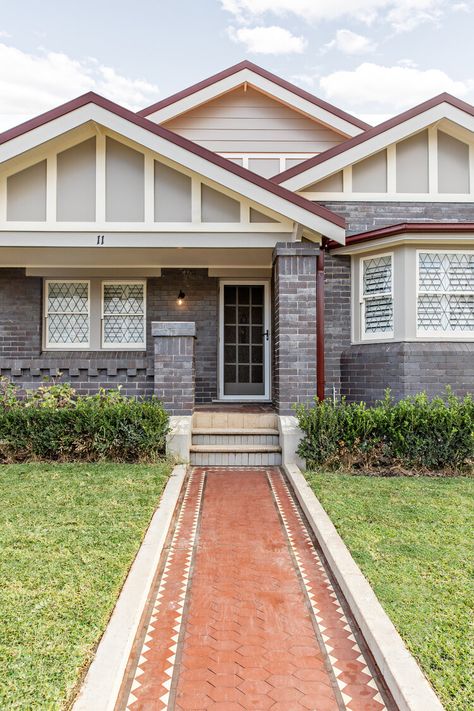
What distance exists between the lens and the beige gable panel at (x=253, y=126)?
11.6 metres

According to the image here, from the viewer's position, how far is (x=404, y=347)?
7848mm

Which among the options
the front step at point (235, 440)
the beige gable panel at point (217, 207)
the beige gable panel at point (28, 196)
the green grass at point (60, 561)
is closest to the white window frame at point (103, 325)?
the beige gable panel at point (28, 196)

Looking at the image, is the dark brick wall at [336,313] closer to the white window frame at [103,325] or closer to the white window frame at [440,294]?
the white window frame at [440,294]

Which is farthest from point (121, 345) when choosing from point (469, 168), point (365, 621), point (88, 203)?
point (365, 621)

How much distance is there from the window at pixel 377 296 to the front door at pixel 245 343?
2.24 m

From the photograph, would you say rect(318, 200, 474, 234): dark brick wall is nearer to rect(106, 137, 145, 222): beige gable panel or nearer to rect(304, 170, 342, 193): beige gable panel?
rect(304, 170, 342, 193): beige gable panel

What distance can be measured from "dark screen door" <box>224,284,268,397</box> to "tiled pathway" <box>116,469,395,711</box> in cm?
539

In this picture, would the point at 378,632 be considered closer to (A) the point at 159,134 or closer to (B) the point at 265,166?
(A) the point at 159,134

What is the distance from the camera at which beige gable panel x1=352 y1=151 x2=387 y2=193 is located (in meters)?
8.98

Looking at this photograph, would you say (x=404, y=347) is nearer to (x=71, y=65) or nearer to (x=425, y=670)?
(x=425, y=670)

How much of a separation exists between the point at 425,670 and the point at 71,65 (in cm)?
2296

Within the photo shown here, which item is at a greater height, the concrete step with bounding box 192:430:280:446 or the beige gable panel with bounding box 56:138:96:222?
the beige gable panel with bounding box 56:138:96:222

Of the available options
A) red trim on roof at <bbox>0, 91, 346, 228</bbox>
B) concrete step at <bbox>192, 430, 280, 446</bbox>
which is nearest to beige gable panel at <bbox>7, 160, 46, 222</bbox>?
red trim on roof at <bbox>0, 91, 346, 228</bbox>

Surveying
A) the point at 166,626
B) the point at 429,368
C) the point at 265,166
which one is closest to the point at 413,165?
the point at 265,166
